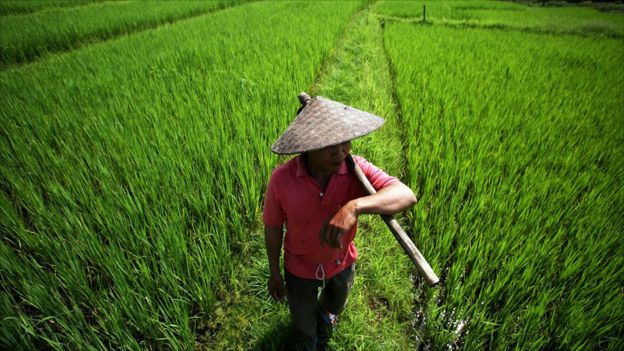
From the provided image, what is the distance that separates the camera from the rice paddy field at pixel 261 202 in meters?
1.19

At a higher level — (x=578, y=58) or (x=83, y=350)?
(x=578, y=58)

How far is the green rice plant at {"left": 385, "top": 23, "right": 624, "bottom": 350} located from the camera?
1.18 meters

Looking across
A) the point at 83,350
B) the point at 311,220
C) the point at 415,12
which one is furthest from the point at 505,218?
the point at 415,12

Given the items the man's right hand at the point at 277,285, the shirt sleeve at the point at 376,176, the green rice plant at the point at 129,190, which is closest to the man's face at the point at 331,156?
the shirt sleeve at the point at 376,176

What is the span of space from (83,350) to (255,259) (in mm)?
804

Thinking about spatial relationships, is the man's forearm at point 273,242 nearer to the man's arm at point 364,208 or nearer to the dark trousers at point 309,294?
the dark trousers at point 309,294

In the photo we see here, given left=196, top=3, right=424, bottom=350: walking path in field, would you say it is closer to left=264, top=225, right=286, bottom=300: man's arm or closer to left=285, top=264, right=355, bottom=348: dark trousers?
left=285, top=264, right=355, bottom=348: dark trousers

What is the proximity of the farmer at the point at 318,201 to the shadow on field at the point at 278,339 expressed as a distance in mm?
→ 108

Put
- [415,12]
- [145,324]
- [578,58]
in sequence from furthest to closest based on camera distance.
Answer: [415,12], [578,58], [145,324]

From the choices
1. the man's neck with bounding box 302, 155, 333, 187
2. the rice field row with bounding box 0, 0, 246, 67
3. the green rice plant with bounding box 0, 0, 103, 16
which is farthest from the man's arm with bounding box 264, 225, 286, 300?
the green rice plant with bounding box 0, 0, 103, 16

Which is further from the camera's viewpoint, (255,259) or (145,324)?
(255,259)

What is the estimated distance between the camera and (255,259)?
160 cm

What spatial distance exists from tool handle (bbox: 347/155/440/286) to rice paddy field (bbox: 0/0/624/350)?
736mm

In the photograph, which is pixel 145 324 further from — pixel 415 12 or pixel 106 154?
pixel 415 12
